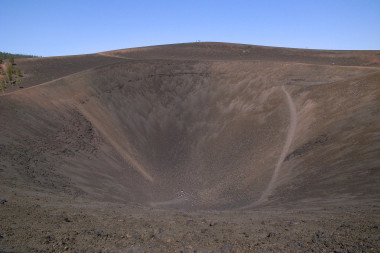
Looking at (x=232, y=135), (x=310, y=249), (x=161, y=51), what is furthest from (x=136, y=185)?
(x=161, y=51)

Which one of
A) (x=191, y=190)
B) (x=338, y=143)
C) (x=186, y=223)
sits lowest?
(x=191, y=190)

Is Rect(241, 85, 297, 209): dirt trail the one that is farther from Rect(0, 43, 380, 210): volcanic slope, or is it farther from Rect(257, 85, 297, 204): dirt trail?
Rect(0, 43, 380, 210): volcanic slope

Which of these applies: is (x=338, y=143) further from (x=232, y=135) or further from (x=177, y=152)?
(x=177, y=152)

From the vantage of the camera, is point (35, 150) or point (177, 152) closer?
point (35, 150)

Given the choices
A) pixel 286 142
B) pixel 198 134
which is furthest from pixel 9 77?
pixel 286 142

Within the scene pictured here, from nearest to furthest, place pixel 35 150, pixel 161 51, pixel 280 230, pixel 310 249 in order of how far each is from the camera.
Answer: pixel 310 249 < pixel 280 230 < pixel 35 150 < pixel 161 51

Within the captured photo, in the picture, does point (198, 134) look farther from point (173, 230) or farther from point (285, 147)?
point (173, 230)
